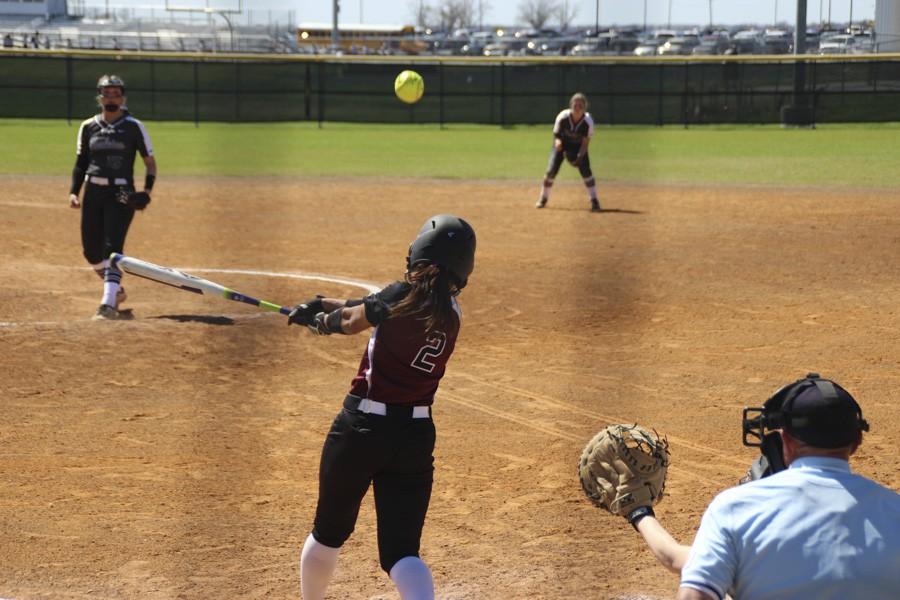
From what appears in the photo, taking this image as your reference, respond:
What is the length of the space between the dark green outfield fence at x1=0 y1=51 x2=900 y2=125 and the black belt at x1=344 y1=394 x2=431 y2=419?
29.8m

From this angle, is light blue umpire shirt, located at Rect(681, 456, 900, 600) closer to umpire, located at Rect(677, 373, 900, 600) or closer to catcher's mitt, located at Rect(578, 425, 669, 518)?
umpire, located at Rect(677, 373, 900, 600)

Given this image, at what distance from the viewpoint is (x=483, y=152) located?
2753cm

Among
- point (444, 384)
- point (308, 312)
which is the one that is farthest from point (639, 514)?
point (444, 384)

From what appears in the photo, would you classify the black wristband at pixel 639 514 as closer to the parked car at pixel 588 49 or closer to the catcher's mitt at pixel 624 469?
the catcher's mitt at pixel 624 469

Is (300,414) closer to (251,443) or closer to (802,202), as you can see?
(251,443)

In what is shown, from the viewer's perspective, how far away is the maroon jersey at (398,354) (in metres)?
4.16

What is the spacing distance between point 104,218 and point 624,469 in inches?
309

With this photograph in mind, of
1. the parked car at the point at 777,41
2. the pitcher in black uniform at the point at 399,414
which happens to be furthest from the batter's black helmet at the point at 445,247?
the parked car at the point at 777,41

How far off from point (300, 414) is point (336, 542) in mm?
3371

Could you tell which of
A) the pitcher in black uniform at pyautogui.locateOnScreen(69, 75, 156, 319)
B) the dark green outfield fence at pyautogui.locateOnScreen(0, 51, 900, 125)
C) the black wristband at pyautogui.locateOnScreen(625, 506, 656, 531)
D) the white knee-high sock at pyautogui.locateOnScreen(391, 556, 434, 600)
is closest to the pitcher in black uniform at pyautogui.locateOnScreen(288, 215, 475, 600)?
the white knee-high sock at pyautogui.locateOnScreen(391, 556, 434, 600)

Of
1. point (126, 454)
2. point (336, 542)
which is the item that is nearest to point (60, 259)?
point (126, 454)

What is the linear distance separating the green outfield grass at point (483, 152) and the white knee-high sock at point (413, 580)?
18.1m

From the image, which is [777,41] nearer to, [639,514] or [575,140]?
[575,140]

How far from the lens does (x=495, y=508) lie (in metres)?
5.93
